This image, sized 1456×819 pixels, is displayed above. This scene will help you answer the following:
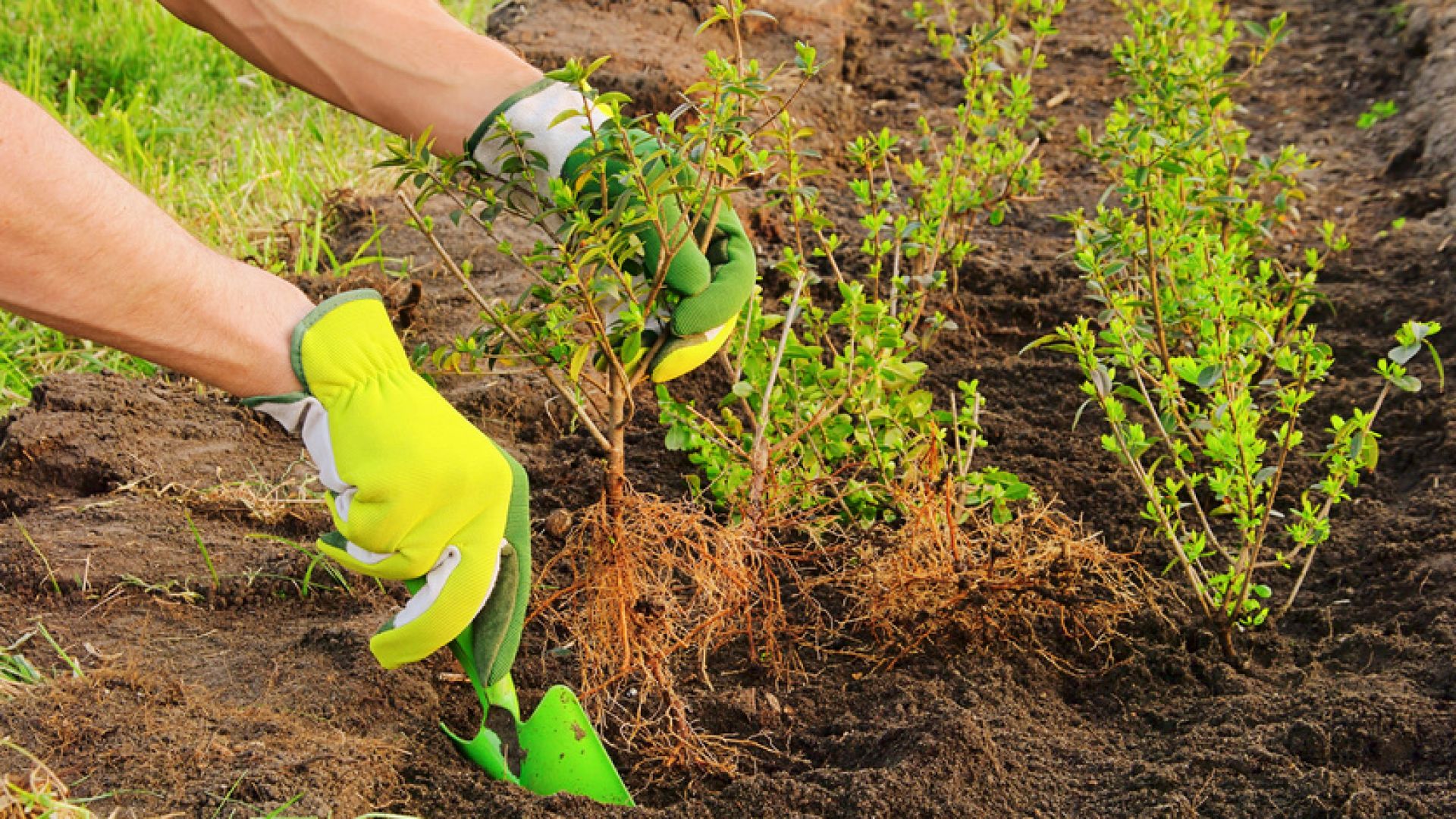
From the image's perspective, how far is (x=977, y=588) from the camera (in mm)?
2186

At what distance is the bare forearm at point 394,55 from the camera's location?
2.38 meters

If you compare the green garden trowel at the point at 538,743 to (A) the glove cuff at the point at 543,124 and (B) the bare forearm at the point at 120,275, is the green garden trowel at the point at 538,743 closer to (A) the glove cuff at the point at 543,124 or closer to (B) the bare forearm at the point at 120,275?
(B) the bare forearm at the point at 120,275

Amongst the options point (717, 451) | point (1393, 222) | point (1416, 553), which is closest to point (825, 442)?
point (717, 451)

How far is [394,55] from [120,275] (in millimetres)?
801

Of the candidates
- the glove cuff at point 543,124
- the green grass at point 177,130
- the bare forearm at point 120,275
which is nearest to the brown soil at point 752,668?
the green grass at point 177,130

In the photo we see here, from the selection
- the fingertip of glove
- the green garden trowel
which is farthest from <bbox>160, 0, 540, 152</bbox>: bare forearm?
the green garden trowel

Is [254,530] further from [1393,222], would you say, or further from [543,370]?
[1393,222]

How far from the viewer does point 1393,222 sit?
12.2ft

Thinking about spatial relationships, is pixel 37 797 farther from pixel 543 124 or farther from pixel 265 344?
pixel 543 124

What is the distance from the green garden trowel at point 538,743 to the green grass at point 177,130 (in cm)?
156

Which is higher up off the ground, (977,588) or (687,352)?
(687,352)

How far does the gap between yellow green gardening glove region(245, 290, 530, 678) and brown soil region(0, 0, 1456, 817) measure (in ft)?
0.82

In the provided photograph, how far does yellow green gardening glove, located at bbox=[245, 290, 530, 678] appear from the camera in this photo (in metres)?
1.84

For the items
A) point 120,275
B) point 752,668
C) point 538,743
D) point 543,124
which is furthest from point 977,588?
point 120,275
